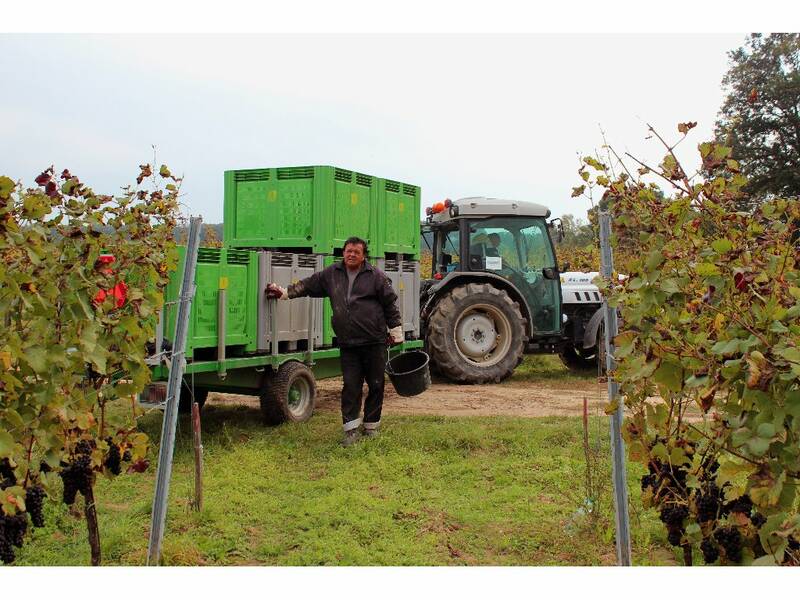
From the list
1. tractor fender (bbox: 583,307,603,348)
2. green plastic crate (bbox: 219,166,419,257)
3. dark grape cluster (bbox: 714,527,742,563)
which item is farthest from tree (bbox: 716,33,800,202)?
dark grape cluster (bbox: 714,527,742,563)

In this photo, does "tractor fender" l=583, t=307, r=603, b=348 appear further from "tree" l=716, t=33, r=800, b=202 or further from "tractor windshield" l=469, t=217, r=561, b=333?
"tree" l=716, t=33, r=800, b=202

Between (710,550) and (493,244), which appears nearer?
(710,550)

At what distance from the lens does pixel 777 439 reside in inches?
93.6

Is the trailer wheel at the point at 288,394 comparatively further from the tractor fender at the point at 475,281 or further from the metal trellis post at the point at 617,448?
the metal trellis post at the point at 617,448

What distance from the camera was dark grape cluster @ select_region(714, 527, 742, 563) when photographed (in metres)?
3.08

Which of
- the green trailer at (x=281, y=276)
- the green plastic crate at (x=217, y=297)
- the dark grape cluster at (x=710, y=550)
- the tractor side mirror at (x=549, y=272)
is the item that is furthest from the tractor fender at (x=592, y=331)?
the dark grape cluster at (x=710, y=550)

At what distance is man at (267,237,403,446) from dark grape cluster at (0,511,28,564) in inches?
144

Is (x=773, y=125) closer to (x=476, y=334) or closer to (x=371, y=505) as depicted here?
(x=476, y=334)

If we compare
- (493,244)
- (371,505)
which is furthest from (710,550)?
(493,244)

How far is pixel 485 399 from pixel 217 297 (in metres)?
3.85

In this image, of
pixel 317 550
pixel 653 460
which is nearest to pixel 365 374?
pixel 317 550

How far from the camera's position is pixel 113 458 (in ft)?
12.0

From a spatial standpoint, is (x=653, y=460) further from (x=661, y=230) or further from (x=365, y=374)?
(x=365, y=374)

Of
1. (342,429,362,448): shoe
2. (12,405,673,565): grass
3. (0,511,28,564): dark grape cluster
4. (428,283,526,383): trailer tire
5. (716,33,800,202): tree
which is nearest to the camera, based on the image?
(0,511,28,564): dark grape cluster
